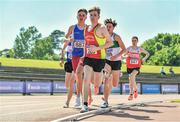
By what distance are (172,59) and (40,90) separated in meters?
73.0

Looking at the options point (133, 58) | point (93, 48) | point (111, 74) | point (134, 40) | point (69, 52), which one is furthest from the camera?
point (133, 58)

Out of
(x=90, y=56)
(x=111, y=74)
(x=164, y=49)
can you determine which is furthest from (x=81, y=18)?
(x=164, y=49)

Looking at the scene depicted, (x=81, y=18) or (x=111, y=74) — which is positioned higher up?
→ (x=81, y=18)

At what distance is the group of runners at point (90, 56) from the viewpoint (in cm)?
897

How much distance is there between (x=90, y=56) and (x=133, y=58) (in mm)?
6306

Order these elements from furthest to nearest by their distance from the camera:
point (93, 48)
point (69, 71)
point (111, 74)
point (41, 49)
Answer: point (41, 49) < point (111, 74) < point (69, 71) < point (93, 48)

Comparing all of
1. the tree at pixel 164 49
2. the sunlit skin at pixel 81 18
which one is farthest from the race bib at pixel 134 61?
the tree at pixel 164 49

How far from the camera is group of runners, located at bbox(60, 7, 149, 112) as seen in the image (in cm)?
897

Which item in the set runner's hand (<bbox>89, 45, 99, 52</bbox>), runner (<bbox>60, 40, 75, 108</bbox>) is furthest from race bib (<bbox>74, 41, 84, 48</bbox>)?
runner's hand (<bbox>89, 45, 99, 52</bbox>)

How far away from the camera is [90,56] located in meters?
8.97

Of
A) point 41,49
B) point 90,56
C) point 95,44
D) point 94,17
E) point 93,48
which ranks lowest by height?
point 90,56

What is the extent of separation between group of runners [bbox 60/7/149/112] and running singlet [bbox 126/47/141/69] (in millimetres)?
3316

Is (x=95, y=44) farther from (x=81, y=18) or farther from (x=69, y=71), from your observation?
(x=69, y=71)

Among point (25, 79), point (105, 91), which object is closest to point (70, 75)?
point (105, 91)
